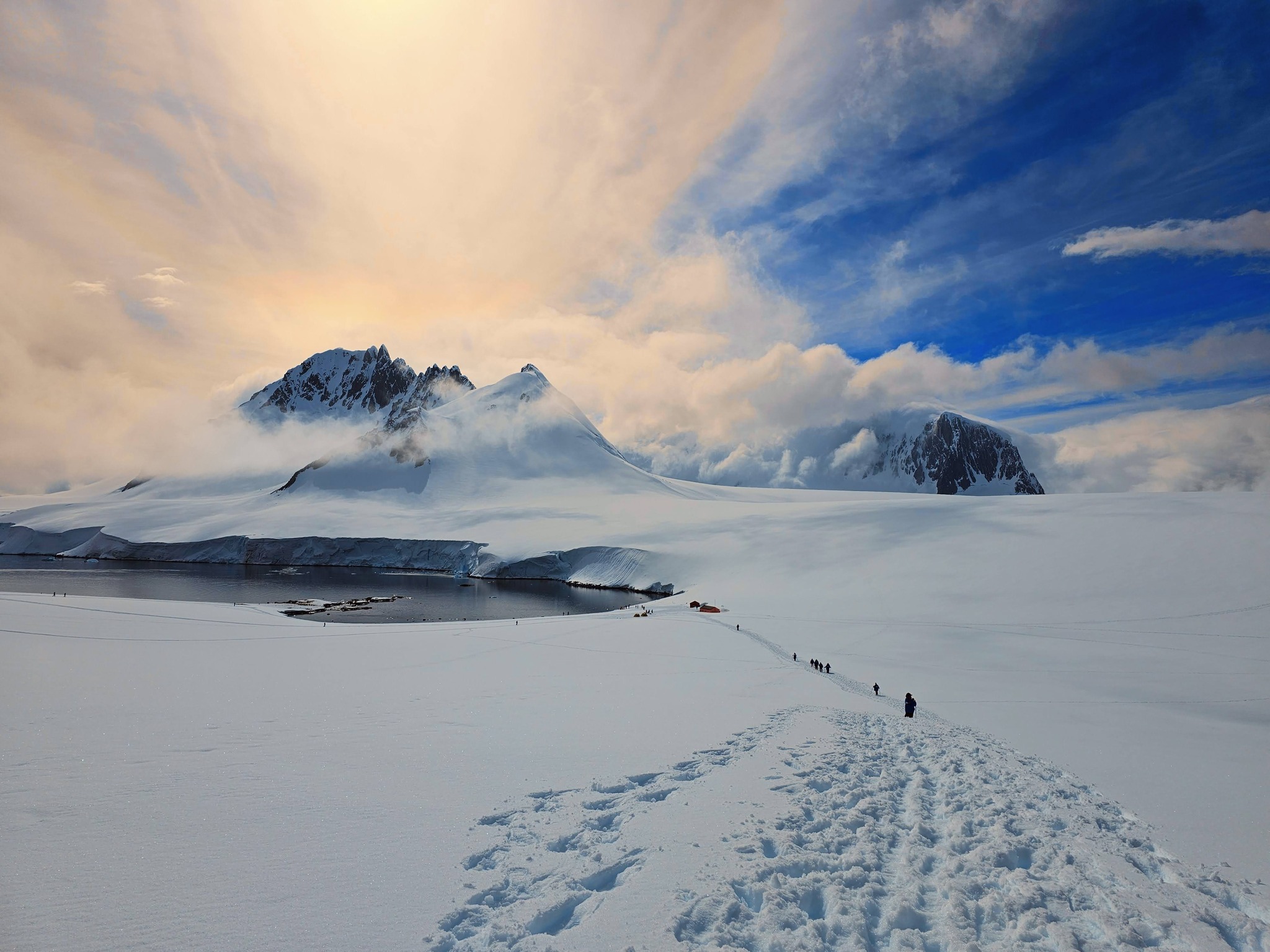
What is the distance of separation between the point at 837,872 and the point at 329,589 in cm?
8282

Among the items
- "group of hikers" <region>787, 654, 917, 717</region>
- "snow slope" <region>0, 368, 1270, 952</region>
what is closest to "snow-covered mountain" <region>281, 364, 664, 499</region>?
"snow slope" <region>0, 368, 1270, 952</region>

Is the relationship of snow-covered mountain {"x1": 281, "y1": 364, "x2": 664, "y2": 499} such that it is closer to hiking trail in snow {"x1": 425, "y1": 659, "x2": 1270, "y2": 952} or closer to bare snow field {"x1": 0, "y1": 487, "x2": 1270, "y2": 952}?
bare snow field {"x1": 0, "y1": 487, "x2": 1270, "y2": 952}

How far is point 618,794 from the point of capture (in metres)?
9.94

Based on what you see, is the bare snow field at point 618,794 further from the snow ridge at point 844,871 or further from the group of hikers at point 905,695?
the group of hikers at point 905,695

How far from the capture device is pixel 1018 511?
203ft

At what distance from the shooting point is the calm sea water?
60.0 meters

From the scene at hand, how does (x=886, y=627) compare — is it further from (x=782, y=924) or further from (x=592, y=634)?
(x=782, y=924)

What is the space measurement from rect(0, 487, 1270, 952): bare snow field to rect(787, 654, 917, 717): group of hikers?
0.61 meters

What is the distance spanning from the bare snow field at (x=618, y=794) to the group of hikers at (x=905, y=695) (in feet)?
1.99

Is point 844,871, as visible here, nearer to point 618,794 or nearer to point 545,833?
point 618,794

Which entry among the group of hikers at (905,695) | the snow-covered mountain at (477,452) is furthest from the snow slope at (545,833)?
the snow-covered mountain at (477,452)

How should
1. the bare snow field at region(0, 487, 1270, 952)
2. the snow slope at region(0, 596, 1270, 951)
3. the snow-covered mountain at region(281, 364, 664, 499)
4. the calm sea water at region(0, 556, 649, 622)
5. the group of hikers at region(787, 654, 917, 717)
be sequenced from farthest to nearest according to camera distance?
1. the snow-covered mountain at region(281, 364, 664, 499)
2. the calm sea water at region(0, 556, 649, 622)
3. the group of hikers at region(787, 654, 917, 717)
4. the bare snow field at region(0, 487, 1270, 952)
5. the snow slope at region(0, 596, 1270, 951)

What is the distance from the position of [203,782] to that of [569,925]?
7.03m

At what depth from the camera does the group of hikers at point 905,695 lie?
1756cm
